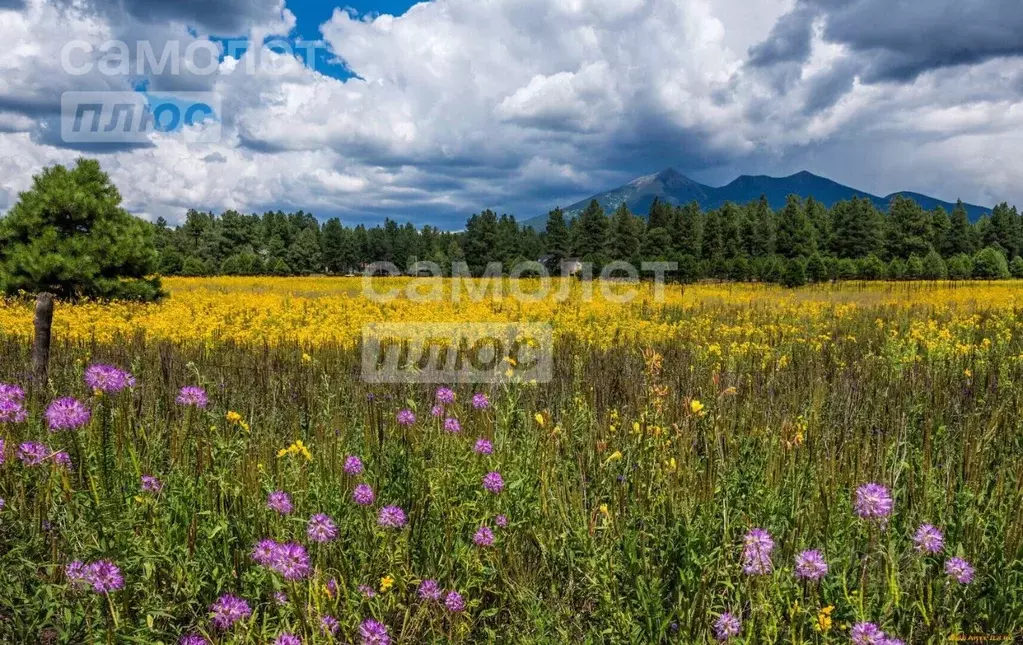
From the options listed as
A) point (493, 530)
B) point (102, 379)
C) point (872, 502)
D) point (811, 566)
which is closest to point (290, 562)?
point (493, 530)

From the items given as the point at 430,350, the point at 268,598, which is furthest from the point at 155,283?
the point at 268,598

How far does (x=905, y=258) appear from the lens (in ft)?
191

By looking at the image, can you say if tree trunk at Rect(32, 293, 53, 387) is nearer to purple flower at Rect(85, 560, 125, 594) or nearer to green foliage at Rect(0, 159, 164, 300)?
purple flower at Rect(85, 560, 125, 594)

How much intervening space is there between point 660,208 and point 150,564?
211 feet

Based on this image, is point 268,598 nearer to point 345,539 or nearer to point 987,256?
point 345,539

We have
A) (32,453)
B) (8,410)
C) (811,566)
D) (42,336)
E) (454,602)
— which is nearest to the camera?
(811,566)

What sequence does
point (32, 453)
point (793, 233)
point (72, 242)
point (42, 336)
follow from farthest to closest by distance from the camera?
point (793, 233), point (72, 242), point (42, 336), point (32, 453)

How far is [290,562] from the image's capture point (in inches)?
65.4

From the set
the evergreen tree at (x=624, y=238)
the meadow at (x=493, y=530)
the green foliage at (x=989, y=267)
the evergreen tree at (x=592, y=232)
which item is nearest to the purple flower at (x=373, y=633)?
the meadow at (x=493, y=530)

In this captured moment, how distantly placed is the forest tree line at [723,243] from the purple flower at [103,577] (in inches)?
1598

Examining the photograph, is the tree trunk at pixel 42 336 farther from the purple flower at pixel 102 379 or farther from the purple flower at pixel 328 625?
the purple flower at pixel 328 625

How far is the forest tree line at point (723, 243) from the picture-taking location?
147ft

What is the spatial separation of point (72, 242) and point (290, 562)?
1746 cm

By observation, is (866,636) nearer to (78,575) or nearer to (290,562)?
(290,562)
